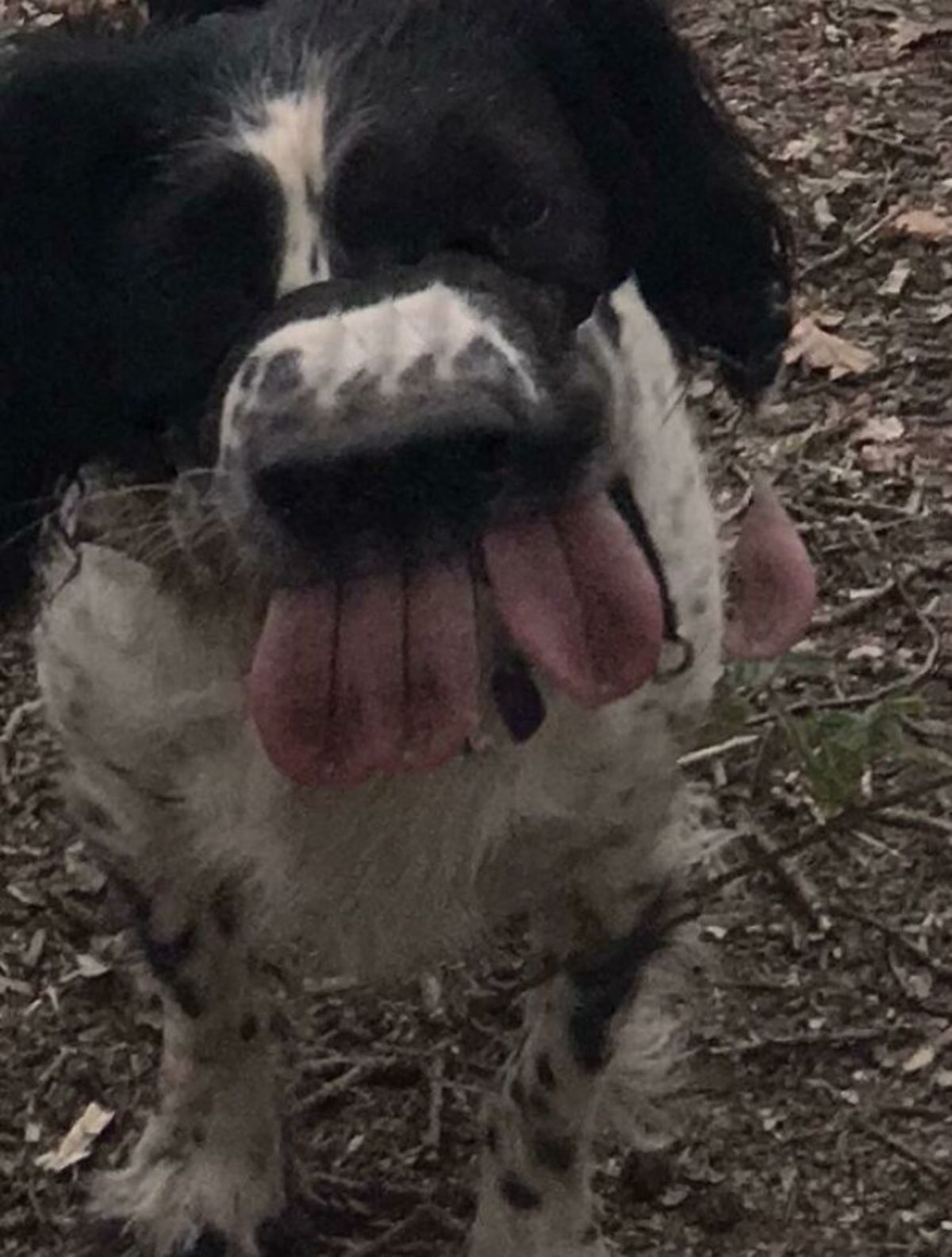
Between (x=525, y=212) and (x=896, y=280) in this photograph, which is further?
(x=896, y=280)

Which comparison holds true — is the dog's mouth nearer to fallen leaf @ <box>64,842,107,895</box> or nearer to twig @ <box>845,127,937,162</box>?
fallen leaf @ <box>64,842,107,895</box>

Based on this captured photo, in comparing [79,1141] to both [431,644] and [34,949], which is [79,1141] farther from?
[431,644]

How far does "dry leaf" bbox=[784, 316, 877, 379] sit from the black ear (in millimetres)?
1320

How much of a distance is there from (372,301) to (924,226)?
2.07m

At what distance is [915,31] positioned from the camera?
13.0 feet

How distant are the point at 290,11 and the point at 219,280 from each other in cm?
24

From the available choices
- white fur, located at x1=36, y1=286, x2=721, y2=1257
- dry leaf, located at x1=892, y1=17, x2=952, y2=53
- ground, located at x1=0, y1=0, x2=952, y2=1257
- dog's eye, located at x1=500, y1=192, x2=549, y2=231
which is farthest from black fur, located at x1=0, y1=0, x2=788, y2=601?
dry leaf, located at x1=892, y1=17, x2=952, y2=53

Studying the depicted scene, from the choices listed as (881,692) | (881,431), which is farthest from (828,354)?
(881,692)

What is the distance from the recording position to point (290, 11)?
73.9 inches

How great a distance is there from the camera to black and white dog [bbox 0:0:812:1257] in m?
1.68

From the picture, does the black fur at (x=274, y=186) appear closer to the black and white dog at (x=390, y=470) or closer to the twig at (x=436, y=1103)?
the black and white dog at (x=390, y=470)

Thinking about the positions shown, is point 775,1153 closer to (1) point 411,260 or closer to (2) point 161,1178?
(2) point 161,1178

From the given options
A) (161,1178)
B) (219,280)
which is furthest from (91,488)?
(161,1178)

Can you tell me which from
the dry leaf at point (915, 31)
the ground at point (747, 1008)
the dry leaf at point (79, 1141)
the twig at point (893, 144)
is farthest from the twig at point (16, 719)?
the dry leaf at point (915, 31)
